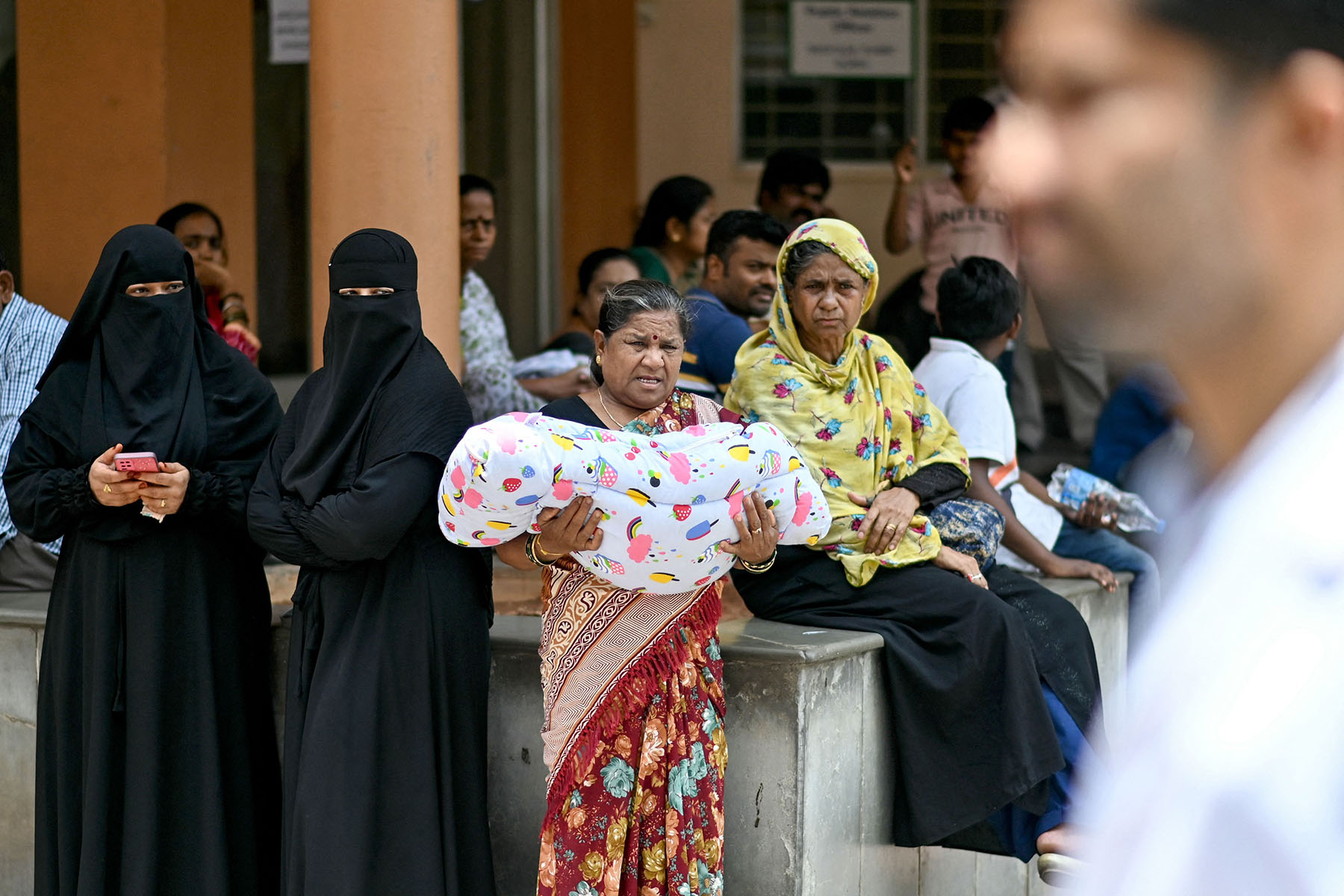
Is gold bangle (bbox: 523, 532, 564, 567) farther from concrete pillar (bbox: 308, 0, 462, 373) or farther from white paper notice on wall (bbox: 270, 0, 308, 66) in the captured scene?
white paper notice on wall (bbox: 270, 0, 308, 66)

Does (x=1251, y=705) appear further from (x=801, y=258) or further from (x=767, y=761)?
(x=801, y=258)

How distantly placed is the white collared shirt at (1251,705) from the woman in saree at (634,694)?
98.0 inches

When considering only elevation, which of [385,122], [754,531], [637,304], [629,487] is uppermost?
[385,122]

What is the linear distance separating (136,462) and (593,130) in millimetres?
5975

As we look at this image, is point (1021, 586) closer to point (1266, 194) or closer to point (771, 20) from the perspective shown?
point (1266, 194)

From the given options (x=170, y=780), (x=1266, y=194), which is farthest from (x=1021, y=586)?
(x=1266, y=194)

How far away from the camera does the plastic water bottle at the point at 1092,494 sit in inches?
207

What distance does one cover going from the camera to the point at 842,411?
4.02m

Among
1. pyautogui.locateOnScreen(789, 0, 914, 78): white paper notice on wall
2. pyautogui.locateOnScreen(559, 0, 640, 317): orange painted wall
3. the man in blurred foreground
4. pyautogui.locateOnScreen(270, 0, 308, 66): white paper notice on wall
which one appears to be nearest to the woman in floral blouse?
pyautogui.locateOnScreen(270, 0, 308, 66): white paper notice on wall

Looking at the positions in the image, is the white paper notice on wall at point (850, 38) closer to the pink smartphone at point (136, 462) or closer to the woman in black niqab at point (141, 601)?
the woman in black niqab at point (141, 601)

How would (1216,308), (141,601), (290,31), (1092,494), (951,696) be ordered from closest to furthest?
1. (1216,308)
2. (141,601)
3. (951,696)
4. (1092,494)
5. (290,31)

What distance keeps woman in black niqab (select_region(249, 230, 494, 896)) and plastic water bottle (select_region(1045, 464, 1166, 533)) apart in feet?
7.86

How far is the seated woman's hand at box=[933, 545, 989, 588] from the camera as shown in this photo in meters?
4.14

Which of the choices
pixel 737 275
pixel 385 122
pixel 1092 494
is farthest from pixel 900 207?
pixel 385 122
